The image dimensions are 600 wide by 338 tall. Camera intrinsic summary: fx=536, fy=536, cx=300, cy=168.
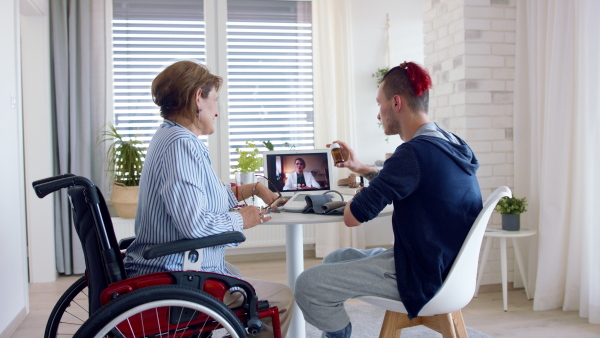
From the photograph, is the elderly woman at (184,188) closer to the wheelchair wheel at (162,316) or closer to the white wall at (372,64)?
the wheelchair wheel at (162,316)

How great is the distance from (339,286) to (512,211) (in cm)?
179

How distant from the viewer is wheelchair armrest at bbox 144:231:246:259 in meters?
1.45

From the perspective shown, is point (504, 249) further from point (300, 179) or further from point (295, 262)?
point (295, 262)

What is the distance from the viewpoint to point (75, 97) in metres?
4.12

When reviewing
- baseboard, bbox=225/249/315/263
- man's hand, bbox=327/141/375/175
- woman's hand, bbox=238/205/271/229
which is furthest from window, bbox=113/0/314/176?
woman's hand, bbox=238/205/271/229

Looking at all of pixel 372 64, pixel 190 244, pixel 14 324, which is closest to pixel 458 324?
pixel 190 244

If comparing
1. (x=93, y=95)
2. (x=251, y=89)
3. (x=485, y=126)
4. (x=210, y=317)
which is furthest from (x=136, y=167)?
(x=210, y=317)

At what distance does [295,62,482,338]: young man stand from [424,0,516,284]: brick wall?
→ 162 centimetres

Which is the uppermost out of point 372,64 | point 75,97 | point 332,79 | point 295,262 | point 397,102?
point 372,64

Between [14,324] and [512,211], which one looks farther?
[512,211]

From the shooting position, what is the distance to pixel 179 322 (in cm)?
146

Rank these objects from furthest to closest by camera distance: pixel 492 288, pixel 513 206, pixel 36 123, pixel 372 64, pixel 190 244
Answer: pixel 372 64 < pixel 36 123 < pixel 492 288 < pixel 513 206 < pixel 190 244

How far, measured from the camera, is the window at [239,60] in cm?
445

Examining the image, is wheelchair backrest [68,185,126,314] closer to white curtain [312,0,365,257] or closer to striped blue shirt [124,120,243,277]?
striped blue shirt [124,120,243,277]
